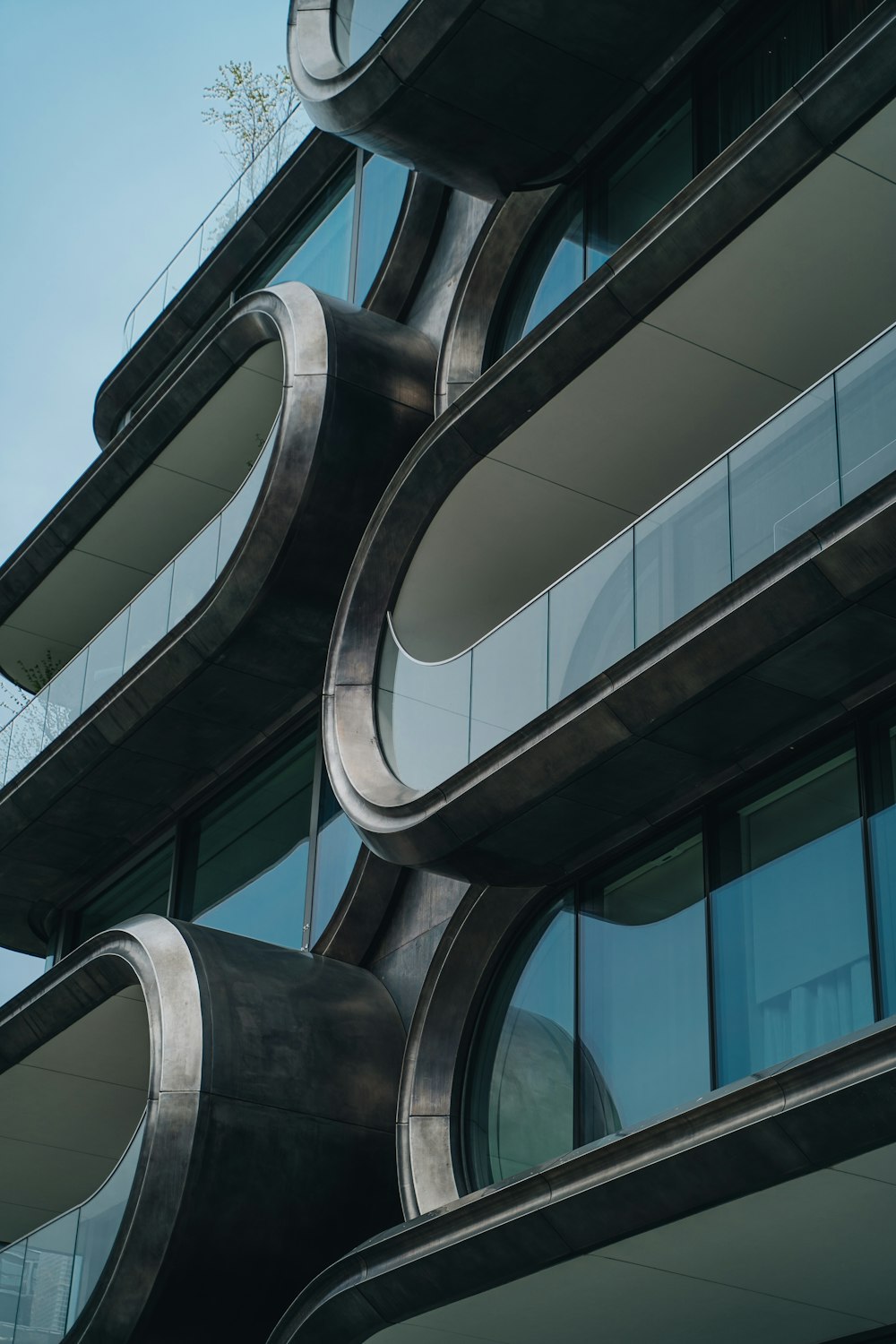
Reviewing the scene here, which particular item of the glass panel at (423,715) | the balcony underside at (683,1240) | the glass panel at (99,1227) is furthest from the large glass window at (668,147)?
the balcony underside at (683,1240)

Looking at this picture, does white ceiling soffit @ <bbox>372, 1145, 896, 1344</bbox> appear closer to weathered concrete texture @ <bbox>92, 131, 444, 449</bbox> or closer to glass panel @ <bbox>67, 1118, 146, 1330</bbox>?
glass panel @ <bbox>67, 1118, 146, 1330</bbox>

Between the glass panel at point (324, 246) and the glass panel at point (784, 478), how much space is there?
1081 centimetres

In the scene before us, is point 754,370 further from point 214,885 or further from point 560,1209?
point 214,885

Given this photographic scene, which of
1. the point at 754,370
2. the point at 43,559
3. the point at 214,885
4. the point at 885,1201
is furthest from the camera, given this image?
the point at 43,559

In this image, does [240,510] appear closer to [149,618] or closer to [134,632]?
[149,618]

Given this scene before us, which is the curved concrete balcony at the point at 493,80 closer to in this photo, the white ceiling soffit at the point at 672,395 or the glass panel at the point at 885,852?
the white ceiling soffit at the point at 672,395

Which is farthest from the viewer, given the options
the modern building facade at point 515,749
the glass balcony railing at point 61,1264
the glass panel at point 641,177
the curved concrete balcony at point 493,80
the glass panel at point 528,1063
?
the glass panel at point 641,177

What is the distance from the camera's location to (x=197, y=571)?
19031mm

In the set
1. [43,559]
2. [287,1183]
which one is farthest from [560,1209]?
[43,559]

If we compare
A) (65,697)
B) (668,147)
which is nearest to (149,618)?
(65,697)

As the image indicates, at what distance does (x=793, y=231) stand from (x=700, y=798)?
4.28 metres

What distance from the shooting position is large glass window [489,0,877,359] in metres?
15.1

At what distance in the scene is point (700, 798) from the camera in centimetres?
1322

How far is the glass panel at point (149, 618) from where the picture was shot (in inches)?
776
